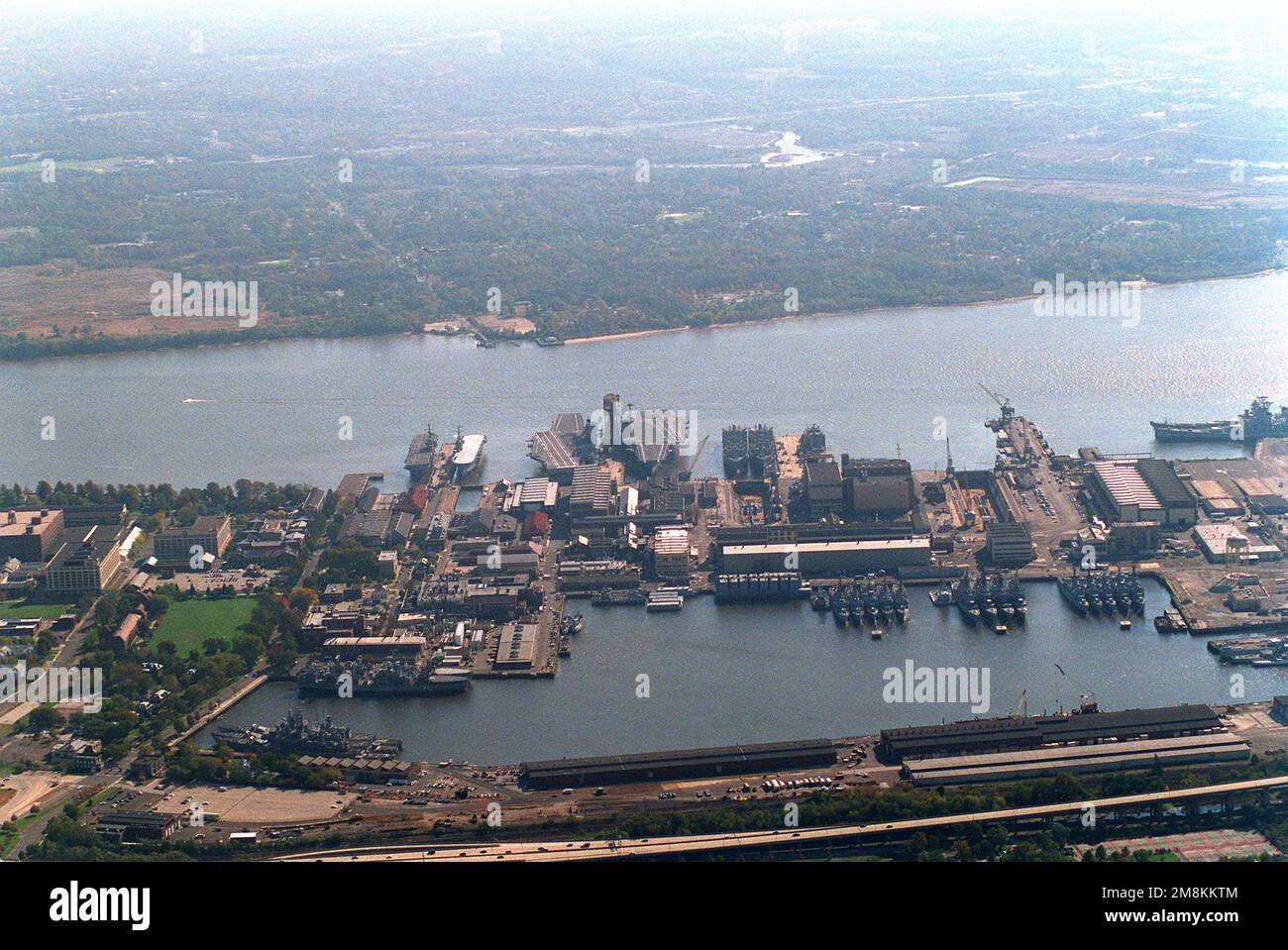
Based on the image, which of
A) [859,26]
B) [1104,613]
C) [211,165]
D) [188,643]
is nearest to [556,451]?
[188,643]

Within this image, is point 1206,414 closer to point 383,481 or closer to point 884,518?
point 884,518

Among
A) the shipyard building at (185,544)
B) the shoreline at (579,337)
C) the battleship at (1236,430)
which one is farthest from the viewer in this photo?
the shoreline at (579,337)

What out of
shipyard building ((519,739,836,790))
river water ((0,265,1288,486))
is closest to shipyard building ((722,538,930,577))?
river water ((0,265,1288,486))

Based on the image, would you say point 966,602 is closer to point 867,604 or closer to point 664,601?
point 867,604

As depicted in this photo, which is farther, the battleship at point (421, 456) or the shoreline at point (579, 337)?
the shoreline at point (579, 337)

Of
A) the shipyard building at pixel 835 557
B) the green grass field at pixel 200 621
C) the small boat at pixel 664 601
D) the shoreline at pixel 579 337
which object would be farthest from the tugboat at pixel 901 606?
the shoreline at pixel 579 337

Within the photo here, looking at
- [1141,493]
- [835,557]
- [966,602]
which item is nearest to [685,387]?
[835,557]

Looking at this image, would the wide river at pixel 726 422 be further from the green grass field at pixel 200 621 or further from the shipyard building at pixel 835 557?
the green grass field at pixel 200 621
